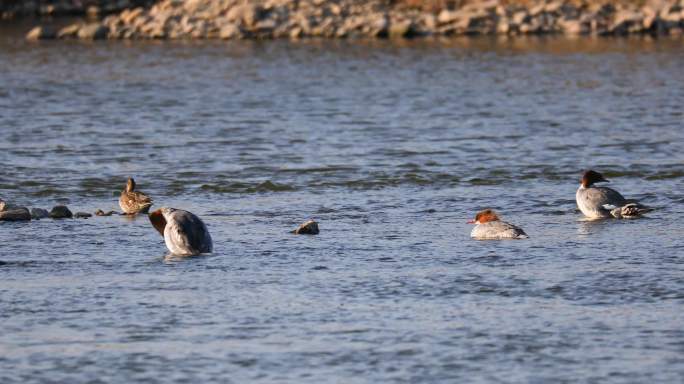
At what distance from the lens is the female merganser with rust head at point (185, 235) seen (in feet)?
51.3

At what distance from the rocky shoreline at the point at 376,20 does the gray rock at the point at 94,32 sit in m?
0.04

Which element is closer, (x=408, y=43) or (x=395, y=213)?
(x=395, y=213)

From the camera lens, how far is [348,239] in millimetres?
16812

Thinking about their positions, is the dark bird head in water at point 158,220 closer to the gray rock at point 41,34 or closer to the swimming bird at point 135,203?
the swimming bird at point 135,203

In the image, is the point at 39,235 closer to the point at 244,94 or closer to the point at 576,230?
the point at 576,230

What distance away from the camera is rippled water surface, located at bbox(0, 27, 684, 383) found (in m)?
11.8

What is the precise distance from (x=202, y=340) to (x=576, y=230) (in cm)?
631

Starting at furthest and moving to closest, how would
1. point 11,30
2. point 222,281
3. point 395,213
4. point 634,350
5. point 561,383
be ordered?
point 11,30, point 395,213, point 222,281, point 634,350, point 561,383

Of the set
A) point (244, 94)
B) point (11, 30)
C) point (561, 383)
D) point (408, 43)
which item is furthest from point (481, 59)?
point (561, 383)

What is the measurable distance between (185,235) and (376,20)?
Result: 137ft

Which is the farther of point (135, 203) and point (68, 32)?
point (68, 32)

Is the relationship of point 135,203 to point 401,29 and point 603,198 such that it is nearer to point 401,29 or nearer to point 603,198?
point 603,198

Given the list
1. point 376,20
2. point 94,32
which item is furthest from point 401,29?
point 94,32

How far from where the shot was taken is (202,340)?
40.1 ft
